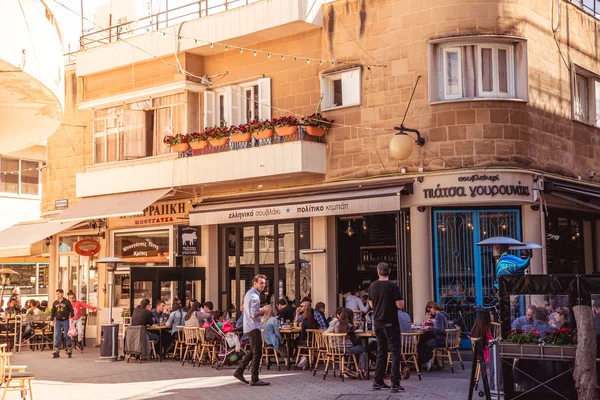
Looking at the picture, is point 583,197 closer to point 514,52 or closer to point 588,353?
point 514,52

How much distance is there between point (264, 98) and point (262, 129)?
151 centimetres

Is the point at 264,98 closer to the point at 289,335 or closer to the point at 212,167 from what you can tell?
the point at 212,167

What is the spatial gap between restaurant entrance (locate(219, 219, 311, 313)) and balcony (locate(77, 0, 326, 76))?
4.74m

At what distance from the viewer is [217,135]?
20906 mm

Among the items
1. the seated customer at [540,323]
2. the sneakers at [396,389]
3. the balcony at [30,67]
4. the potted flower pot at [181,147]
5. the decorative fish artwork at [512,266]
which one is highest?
the potted flower pot at [181,147]

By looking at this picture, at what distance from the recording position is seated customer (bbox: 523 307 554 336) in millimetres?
10943

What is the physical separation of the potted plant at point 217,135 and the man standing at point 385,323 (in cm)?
864

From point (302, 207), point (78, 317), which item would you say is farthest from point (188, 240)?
point (302, 207)

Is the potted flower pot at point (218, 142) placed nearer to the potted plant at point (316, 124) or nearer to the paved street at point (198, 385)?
the potted plant at point (316, 124)

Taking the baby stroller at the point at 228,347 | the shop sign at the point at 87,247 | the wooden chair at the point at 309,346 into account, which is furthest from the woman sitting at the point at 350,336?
the shop sign at the point at 87,247

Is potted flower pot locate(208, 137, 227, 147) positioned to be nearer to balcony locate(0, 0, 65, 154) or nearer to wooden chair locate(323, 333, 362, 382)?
wooden chair locate(323, 333, 362, 382)

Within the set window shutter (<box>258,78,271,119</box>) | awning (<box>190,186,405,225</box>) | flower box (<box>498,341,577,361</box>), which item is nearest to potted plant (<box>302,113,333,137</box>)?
awning (<box>190,186,405,225</box>)

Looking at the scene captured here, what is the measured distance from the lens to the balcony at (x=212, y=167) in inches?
769

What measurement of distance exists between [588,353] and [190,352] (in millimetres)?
11477
